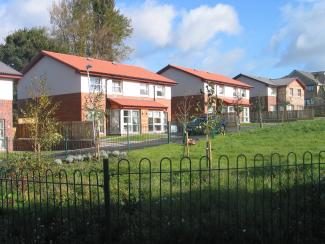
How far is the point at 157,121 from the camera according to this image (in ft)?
144

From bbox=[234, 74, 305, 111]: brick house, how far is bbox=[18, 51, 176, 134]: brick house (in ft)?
89.1

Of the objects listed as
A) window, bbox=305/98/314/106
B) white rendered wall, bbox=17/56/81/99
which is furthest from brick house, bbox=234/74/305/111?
white rendered wall, bbox=17/56/81/99

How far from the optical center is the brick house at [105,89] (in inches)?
1522

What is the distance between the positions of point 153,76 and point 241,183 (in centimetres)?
3752

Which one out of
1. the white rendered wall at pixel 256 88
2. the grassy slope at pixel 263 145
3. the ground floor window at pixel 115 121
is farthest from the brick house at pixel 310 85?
the grassy slope at pixel 263 145

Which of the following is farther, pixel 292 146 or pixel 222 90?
pixel 222 90

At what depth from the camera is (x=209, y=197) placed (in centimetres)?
806

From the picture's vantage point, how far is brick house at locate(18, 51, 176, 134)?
38656 millimetres

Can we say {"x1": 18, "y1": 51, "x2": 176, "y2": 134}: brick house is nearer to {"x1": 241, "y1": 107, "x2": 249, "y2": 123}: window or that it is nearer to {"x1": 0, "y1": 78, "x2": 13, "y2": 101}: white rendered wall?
{"x1": 0, "y1": 78, "x2": 13, "y2": 101}: white rendered wall

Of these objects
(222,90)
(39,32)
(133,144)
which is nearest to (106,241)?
(133,144)

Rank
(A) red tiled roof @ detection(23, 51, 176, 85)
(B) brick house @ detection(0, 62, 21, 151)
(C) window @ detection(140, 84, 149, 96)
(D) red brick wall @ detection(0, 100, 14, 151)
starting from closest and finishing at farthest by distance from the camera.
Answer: (B) brick house @ detection(0, 62, 21, 151) → (D) red brick wall @ detection(0, 100, 14, 151) → (A) red tiled roof @ detection(23, 51, 176, 85) → (C) window @ detection(140, 84, 149, 96)

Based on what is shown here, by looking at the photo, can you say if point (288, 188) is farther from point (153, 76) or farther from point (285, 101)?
point (285, 101)

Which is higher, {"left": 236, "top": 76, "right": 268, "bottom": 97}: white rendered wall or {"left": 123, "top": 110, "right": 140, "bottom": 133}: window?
{"left": 236, "top": 76, "right": 268, "bottom": 97}: white rendered wall

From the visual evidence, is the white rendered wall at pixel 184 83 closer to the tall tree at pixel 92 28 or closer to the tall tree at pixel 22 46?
the tall tree at pixel 92 28
